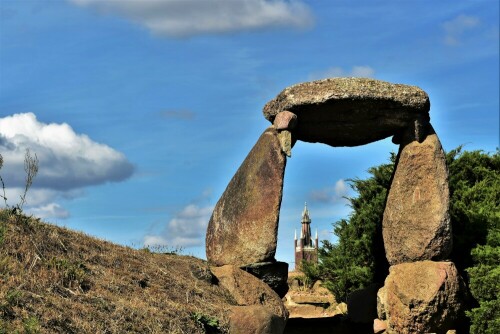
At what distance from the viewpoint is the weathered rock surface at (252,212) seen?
15.8 m

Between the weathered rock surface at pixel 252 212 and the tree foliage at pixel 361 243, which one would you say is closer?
the weathered rock surface at pixel 252 212

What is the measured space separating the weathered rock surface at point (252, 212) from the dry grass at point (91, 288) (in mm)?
807

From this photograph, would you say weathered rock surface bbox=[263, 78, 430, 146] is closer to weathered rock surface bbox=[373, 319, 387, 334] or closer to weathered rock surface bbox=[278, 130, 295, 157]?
weathered rock surface bbox=[278, 130, 295, 157]

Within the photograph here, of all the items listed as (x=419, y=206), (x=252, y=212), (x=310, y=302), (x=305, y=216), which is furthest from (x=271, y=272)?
(x=305, y=216)

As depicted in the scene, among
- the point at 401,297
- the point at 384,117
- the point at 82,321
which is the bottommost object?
the point at 82,321

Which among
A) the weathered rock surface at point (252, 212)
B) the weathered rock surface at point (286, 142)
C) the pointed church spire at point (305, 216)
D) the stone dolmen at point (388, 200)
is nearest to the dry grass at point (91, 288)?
the weathered rock surface at point (252, 212)

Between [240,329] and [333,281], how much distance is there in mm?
9890

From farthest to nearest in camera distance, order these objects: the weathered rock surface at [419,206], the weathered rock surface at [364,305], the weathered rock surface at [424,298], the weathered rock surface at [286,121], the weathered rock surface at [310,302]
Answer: the weathered rock surface at [310,302] < the weathered rock surface at [364,305] < the weathered rock surface at [286,121] < the weathered rock surface at [419,206] < the weathered rock surface at [424,298]

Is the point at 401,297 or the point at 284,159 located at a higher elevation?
the point at 284,159

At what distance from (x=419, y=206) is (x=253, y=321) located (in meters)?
4.47

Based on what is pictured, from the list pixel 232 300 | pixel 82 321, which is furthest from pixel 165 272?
pixel 82 321

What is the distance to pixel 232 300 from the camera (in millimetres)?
14961

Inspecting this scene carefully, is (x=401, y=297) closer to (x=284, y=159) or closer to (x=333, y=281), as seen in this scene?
(x=284, y=159)

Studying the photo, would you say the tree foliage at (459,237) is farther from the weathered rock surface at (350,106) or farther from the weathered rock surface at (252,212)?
the weathered rock surface at (252,212)
